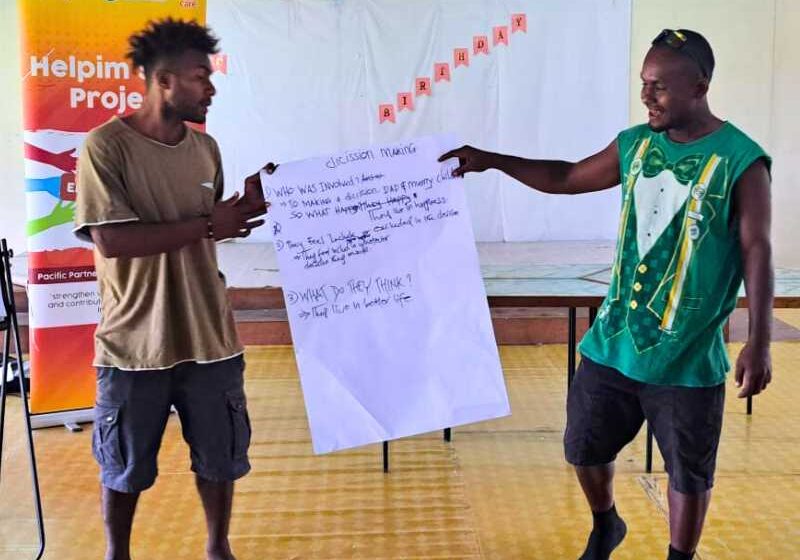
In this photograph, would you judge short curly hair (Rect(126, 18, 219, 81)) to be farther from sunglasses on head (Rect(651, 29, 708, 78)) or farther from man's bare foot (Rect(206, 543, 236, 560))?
→ man's bare foot (Rect(206, 543, 236, 560))

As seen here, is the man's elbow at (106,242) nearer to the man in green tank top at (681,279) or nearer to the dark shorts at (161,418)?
the dark shorts at (161,418)

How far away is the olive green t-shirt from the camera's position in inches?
77.4

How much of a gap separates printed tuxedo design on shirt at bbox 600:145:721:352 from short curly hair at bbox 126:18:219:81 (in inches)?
40.2

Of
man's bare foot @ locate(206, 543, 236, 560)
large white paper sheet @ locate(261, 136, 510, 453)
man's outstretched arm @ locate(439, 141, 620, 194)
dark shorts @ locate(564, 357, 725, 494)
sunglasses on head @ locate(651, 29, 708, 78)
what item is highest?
sunglasses on head @ locate(651, 29, 708, 78)

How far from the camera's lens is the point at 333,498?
10.1 feet

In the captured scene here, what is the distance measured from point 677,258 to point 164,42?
1.22m

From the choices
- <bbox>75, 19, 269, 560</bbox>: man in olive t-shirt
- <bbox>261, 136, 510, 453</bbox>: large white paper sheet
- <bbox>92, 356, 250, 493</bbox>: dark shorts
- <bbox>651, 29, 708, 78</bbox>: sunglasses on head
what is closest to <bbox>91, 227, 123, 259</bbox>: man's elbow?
<bbox>75, 19, 269, 560</bbox>: man in olive t-shirt

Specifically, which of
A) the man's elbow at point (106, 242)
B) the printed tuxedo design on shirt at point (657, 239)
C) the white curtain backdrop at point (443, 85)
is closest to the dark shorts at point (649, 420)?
the printed tuxedo design on shirt at point (657, 239)

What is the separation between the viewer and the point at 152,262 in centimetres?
204

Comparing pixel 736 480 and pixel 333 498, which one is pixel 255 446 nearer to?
pixel 333 498

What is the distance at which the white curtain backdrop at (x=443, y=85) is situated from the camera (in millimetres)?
7078

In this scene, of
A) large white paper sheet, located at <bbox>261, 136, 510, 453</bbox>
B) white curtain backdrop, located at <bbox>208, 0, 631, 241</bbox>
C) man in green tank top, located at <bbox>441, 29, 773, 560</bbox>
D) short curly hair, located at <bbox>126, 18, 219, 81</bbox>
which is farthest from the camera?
white curtain backdrop, located at <bbox>208, 0, 631, 241</bbox>

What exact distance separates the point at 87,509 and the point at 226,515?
969mm

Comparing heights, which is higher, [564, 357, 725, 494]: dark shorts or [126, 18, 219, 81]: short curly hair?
[126, 18, 219, 81]: short curly hair
